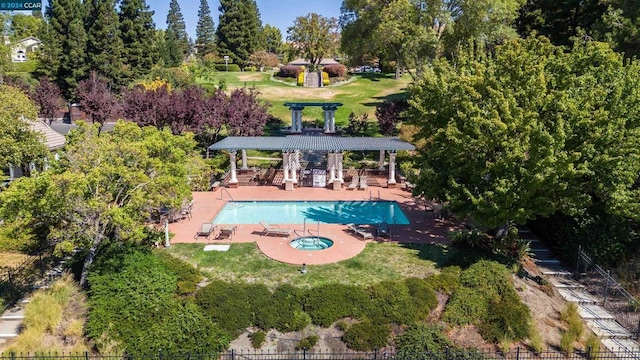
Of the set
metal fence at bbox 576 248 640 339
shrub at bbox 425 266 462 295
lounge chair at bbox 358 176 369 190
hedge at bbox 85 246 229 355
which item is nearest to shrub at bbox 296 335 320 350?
hedge at bbox 85 246 229 355

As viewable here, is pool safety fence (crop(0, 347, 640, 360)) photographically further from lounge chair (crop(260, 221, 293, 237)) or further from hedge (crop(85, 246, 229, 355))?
lounge chair (crop(260, 221, 293, 237))

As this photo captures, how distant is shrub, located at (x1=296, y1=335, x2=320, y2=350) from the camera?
548 inches

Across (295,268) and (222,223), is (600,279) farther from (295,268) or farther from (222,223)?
(222,223)

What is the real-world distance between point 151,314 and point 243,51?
3116 inches

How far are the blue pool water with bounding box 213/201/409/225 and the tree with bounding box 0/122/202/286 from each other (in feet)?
24.3

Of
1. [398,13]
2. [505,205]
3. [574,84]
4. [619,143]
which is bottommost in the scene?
[505,205]

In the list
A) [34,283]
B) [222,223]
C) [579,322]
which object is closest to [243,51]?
[222,223]

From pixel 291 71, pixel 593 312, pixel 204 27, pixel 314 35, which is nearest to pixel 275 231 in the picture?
pixel 593 312

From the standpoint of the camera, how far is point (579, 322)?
1519 centimetres

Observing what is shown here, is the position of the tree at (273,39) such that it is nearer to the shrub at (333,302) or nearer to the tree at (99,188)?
the tree at (99,188)

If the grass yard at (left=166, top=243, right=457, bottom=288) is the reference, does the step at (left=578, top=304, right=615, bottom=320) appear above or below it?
below

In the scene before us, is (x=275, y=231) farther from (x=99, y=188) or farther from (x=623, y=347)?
(x=623, y=347)

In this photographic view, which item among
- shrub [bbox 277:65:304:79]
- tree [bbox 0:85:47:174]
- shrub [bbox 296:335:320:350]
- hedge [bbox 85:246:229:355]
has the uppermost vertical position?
shrub [bbox 277:65:304:79]

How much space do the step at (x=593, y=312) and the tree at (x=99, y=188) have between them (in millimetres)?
15640
